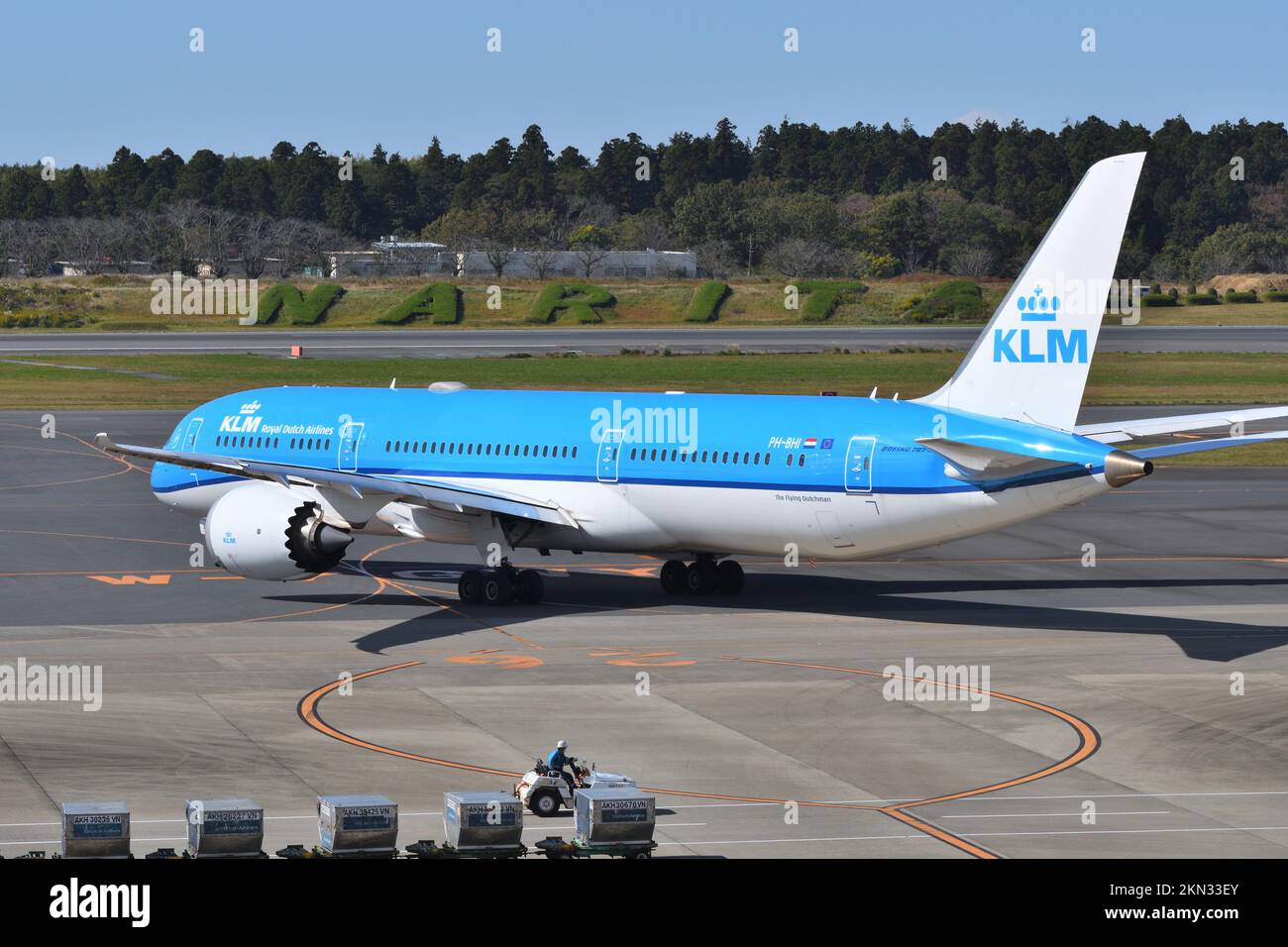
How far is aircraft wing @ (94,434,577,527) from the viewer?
39.8 meters

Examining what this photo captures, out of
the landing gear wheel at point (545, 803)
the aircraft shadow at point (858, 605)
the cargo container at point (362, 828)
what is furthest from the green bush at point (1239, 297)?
the cargo container at point (362, 828)

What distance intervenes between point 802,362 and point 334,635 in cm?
8407

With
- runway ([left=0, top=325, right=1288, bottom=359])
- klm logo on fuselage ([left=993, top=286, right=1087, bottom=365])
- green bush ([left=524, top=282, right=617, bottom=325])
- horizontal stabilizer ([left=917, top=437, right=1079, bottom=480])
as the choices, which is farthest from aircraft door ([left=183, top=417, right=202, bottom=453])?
green bush ([left=524, top=282, right=617, bottom=325])

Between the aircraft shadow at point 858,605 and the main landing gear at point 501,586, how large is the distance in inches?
10.5

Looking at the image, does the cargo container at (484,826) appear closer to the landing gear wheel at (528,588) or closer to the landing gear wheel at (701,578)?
the landing gear wheel at (528,588)

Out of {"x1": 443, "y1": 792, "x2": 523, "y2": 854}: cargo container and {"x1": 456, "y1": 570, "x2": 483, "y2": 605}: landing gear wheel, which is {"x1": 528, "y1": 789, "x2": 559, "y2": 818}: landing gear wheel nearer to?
{"x1": 443, "y1": 792, "x2": 523, "y2": 854}: cargo container

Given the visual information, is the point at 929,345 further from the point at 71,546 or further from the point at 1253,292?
the point at 71,546

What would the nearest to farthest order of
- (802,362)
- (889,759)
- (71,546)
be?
(889,759) → (71,546) → (802,362)

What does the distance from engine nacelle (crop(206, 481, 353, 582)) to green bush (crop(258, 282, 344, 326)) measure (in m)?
127

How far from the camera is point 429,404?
46625 millimetres

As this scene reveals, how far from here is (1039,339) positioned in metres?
38.0

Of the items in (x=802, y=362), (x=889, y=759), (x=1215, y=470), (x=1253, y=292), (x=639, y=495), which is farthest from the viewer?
(x=1253, y=292)

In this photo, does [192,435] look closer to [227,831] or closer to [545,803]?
[545,803]
